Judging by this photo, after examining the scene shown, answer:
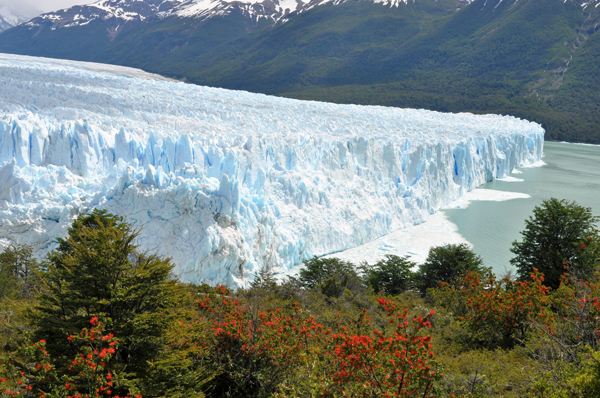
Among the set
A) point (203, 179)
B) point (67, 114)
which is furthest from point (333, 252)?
point (67, 114)

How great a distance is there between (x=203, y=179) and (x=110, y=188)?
262 centimetres

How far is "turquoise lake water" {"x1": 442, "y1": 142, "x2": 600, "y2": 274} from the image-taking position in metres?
14.8

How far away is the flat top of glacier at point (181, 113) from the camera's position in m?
15.7

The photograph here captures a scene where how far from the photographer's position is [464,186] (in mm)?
21234

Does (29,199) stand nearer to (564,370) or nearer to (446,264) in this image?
(446,264)

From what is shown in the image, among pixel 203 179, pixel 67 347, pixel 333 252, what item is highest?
pixel 203 179

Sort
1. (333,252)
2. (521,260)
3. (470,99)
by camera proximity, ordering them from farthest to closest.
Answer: (470,99) → (333,252) → (521,260)

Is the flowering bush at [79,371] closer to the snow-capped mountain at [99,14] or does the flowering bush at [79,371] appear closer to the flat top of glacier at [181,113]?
the flat top of glacier at [181,113]

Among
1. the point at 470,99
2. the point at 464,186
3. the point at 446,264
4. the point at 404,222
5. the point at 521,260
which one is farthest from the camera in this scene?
the point at 470,99

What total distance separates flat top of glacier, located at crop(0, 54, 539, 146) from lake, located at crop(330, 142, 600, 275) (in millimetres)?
3507

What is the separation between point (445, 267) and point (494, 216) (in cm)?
836

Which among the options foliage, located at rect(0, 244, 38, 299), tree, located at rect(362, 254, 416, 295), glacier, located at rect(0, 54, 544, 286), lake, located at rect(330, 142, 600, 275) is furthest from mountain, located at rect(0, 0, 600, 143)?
foliage, located at rect(0, 244, 38, 299)

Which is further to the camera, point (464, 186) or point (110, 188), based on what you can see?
point (464, 186)

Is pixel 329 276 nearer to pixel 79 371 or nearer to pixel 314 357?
pixel 314 357
